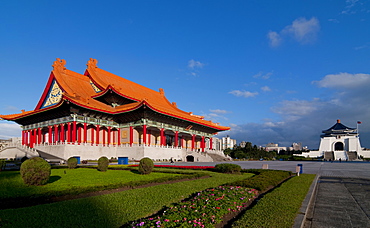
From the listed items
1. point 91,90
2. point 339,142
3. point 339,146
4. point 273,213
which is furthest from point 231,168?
point 339,146

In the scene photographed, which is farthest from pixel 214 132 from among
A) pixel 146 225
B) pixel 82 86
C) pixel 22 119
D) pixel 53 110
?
pixel 146 225

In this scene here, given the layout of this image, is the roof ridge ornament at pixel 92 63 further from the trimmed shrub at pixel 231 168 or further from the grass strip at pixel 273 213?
the grass strip at pixel 273 213

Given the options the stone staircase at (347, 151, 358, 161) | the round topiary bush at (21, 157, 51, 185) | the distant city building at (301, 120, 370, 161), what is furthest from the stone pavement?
the distant city building at (301, 120, 370, 161)

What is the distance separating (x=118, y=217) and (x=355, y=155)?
221ft

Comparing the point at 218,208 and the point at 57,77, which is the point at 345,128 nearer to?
the point at 57,77

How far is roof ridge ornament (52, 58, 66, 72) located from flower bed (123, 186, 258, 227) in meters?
35.4

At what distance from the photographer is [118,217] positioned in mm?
5125

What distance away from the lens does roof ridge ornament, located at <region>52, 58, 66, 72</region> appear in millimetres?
35312

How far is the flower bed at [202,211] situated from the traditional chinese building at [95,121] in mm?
24070

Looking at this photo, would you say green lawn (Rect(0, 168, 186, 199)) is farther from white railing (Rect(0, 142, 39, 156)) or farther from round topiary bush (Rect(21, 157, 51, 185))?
white railing (Rect(0, 142, 39, 156))

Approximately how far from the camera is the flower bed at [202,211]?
14.4ft

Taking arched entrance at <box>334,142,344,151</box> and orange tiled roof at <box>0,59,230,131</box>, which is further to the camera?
arched entrance at <box>334,142,344,151</box>

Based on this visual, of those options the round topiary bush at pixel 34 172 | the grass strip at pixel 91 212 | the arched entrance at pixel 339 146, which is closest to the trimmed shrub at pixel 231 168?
the grass strip at pixel 91 212

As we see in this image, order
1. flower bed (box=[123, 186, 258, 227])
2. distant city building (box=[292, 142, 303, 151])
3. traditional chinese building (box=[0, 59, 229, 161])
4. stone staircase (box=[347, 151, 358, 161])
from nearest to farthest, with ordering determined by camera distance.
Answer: flower bed (box=[123, 186, 258, 227]) → traditional chinese building (box=[0, 59, 229, 161]) → stone staircase (box=[347, 151, 358, 161]) → distant city building (box=[292, 142, 303, 151])
